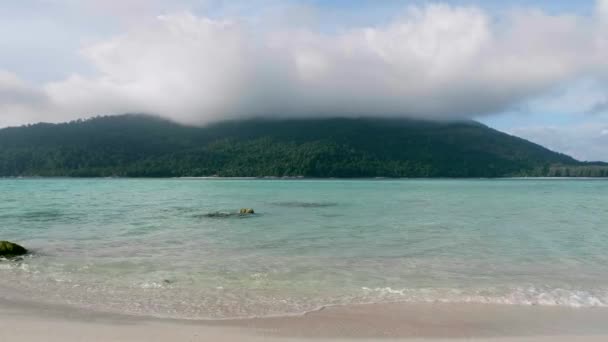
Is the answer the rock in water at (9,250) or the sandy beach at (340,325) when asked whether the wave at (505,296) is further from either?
the rock in water at (9,250)

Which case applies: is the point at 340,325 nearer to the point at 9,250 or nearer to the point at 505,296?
the point at 505,296

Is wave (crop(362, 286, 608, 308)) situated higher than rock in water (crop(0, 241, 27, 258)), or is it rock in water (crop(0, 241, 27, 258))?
wave (crop(362, 286, 608, 308))

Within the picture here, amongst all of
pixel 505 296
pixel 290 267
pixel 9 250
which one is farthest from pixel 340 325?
pixel 9 250

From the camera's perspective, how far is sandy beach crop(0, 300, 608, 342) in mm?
7422

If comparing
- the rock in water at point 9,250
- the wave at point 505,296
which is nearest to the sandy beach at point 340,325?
the wave at point 505,296

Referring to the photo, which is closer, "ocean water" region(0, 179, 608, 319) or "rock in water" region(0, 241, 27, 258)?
"ocean water" region(0, 179, 608, 319)

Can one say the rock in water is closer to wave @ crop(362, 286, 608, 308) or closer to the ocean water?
the ocean water

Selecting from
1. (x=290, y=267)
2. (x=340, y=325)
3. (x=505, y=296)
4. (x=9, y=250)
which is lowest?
(x=9, y=250)

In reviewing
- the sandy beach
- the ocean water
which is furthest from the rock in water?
the sandy beach

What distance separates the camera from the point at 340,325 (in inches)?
323

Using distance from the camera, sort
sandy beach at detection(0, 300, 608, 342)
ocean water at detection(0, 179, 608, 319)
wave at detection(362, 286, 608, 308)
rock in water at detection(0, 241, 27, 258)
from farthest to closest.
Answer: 1. rock in water at detection(0, 241, 27, 258)
2. ocean water at detection(0, 179, 608, 319)
3. wave at detection(362, 286, 608, 308)
4. sandy beach at detection(0, 300, 608, 342)

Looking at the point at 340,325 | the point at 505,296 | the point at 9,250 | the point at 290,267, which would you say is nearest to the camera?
the point at 340,325

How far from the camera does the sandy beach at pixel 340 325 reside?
24.3 ft

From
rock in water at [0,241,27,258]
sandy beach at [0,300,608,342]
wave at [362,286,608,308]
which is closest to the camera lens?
sandy beach at [0,300,608,342]
